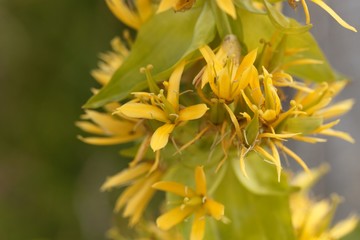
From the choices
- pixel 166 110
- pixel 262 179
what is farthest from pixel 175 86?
pixel 262 179

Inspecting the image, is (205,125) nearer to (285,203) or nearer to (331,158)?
(285,203)

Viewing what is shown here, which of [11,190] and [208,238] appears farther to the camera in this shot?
[11,190]

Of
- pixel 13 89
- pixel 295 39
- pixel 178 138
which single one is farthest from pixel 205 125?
pixel 13 89

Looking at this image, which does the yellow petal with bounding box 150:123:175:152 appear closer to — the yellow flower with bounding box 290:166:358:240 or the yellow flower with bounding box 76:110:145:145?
the yellow flower with bounding box 76:110:145:145

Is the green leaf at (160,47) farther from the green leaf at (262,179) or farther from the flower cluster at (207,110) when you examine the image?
the green leaf at (262,179)

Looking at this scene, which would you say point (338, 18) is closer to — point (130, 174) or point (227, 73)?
point (227, 73)
